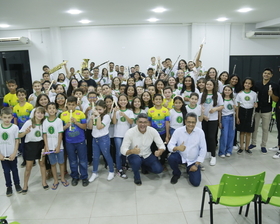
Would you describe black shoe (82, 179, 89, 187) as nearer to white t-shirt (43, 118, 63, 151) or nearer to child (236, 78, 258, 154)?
white t-shirt (43, 118, 63, 151)

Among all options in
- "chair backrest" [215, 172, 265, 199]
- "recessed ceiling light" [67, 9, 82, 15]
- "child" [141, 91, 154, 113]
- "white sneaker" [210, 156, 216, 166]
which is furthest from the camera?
"recessed ceiling light" [67, 9, 82, 15]

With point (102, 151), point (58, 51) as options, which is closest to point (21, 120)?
point (102, 151)

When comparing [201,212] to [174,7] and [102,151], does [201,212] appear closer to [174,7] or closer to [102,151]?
[102,151]

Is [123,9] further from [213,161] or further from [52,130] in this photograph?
[213,161]

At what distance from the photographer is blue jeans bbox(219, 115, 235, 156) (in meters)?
4.12

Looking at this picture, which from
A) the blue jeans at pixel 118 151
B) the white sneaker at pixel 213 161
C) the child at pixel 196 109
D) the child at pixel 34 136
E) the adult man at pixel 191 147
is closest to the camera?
the child at pixel 34 136

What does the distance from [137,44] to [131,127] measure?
5.87 metres

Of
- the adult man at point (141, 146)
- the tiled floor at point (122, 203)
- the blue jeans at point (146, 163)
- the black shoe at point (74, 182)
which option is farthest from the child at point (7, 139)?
the blue jeans at point (146, 163)

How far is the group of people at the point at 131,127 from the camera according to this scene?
310 cm

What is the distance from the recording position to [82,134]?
3266mm

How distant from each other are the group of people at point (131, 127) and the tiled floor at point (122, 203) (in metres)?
0.15

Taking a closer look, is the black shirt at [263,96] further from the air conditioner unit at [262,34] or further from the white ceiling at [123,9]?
the air conditioner unit at [262,34]

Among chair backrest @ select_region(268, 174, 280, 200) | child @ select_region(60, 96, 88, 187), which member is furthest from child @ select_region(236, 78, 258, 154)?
child @ select_region(60, 96, 88, 187)

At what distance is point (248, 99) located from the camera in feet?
13.6
